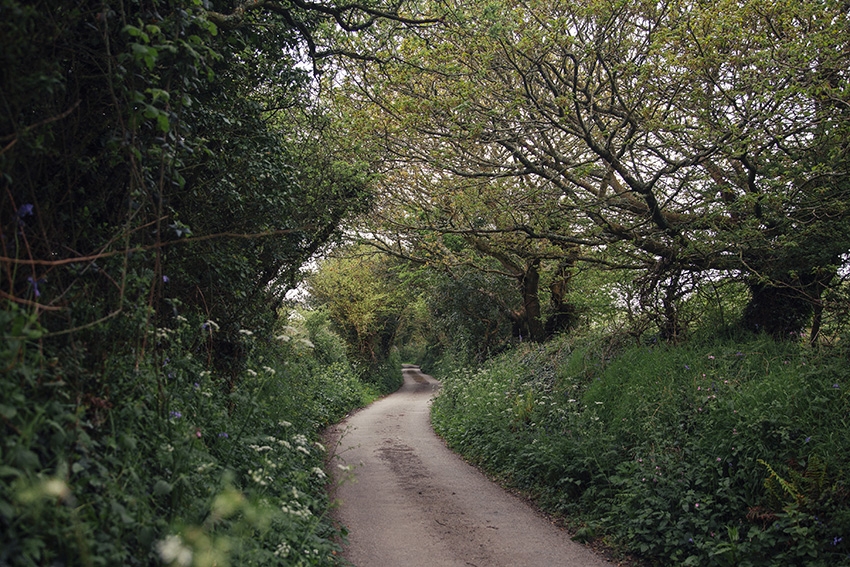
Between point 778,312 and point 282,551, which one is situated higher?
point 778,312

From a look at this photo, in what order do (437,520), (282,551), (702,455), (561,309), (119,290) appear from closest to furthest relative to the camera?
(119,290), (282,551), (702,455), (437,520), (561,309)

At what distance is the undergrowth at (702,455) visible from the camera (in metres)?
5.11

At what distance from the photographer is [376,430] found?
14516mm

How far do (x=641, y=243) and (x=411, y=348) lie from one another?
52.6 m

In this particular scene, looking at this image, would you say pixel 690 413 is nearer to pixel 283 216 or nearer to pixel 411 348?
pixel 283 216

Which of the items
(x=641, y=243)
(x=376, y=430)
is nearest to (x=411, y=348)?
(x=376, y=430)

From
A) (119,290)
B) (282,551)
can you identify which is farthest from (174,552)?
(119,290)

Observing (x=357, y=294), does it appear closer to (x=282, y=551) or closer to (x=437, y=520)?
(x=437, y=520)

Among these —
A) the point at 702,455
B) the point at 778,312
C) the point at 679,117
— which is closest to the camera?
the point at 702,455

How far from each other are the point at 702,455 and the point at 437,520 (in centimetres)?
332

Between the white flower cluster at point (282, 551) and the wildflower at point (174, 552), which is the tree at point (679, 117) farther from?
the wildflower at point (174, 552)

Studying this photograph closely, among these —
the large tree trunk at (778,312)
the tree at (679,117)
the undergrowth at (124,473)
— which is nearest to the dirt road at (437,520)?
the undergrowth at (124,473)

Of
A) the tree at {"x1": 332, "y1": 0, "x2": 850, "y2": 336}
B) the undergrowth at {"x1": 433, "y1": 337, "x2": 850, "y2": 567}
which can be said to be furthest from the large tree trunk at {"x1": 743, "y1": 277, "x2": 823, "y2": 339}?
the undergrowth at {"x1": 433, "y1": 337, "x2": 850, "y2": 567}

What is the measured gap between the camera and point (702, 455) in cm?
621
